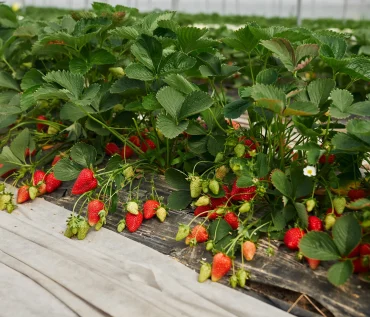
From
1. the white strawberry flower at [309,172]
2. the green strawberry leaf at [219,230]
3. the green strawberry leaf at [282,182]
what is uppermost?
the white strawberry flower at [309,172]

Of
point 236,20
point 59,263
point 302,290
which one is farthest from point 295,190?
point 236,20

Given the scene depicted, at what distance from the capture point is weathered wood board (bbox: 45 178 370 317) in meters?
1.26

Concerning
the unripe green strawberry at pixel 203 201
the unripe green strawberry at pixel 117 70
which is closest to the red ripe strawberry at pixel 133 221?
the unripe green strawberry at pixel 203 201

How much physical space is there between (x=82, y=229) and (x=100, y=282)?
260 millimetres

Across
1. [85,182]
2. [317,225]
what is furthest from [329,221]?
[85,182]

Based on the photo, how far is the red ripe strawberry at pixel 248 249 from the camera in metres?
1.41

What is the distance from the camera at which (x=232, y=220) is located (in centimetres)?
154

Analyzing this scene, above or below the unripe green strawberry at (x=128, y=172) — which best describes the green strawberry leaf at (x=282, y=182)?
above

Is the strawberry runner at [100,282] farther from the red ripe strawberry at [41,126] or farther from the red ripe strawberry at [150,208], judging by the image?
the red ripe strawberry at [41,126]

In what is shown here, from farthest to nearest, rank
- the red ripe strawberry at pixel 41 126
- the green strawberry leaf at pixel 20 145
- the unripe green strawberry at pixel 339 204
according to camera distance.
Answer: the red ripe strawberry at pixel 41 126, the green strawberry leaf at pixel 20 145, the unripe green strawberry at pixel 339 204

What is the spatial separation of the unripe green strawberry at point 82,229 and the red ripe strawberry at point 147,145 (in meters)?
0.46

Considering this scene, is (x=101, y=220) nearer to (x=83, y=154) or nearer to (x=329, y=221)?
(x=83, y=154)

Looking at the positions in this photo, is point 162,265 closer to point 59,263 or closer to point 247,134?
point 59,263

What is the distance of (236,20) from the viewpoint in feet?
37.1
